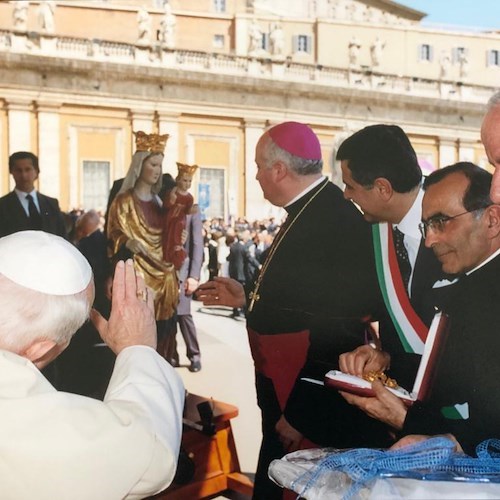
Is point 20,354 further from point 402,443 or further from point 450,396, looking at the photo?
point 450,396

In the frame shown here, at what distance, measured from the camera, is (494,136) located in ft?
5.09

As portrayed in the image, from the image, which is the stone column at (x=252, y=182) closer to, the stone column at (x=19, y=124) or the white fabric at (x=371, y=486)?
the stone column at (x=19, y=124)

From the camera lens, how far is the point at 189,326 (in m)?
6.41

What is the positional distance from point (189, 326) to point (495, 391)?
4900 millimetres

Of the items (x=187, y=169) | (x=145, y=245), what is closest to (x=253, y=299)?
(x=145, y=245)

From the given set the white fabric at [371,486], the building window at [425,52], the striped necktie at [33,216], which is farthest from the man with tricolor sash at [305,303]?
the building window at [425,52]

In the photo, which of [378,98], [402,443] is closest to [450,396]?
[402,443]

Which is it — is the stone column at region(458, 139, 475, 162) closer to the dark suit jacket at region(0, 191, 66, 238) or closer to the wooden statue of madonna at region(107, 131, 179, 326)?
the dark suit jacket at region(0, 191, 66, 238)

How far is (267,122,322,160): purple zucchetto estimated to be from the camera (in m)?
2.69

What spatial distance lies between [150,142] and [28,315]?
3.25 meters

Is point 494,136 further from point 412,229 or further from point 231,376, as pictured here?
point 231,376

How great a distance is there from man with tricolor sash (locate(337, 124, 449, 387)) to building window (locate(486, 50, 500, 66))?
1347 inches

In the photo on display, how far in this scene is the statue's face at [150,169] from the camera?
4.53m

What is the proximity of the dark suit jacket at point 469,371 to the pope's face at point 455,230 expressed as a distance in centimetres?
8
